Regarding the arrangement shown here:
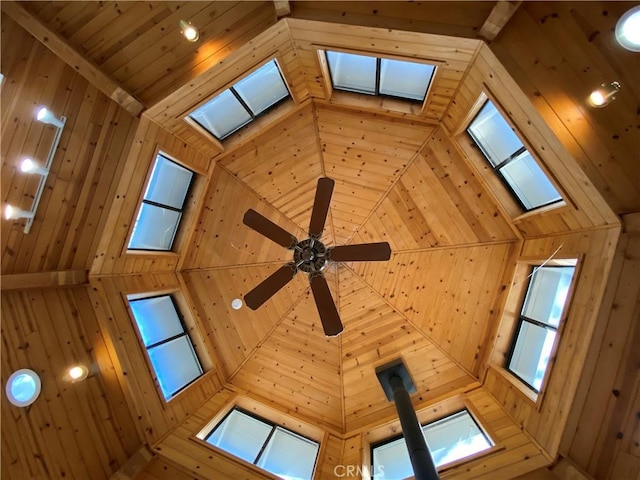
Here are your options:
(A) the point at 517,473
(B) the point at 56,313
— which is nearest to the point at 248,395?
(B) the point at 56,313

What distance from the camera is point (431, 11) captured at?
3619 millimetres

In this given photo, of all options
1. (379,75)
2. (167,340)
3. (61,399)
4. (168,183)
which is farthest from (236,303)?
(379,75)

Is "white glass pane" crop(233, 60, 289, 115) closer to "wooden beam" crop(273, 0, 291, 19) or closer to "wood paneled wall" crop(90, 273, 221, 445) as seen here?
"wooden beam" crop(273, 0, 291, 19)

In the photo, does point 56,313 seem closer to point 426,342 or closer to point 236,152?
point 236,152

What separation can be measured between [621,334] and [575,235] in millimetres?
1163

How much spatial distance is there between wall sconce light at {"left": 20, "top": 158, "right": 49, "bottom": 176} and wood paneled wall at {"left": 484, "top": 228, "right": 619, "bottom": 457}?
5.47 meters

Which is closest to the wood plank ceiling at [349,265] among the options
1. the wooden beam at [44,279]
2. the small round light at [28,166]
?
the wooden beam at [44,279]

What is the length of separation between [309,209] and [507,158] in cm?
289

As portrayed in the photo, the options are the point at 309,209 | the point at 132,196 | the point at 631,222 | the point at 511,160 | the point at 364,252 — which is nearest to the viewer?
the point at 631,222

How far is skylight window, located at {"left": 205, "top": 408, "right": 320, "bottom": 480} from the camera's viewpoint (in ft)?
16.0

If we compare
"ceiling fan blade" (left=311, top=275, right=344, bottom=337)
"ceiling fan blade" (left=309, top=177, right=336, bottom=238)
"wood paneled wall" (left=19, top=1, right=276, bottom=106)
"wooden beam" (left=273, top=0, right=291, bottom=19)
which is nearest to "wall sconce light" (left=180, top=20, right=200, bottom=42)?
"wood paneled wall" (left=19, top=1, right=276, bottom=106)

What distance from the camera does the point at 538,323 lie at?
15.3 feet

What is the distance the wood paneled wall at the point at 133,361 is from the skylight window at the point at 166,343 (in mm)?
156

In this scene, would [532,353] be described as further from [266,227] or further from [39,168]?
[39,168]
